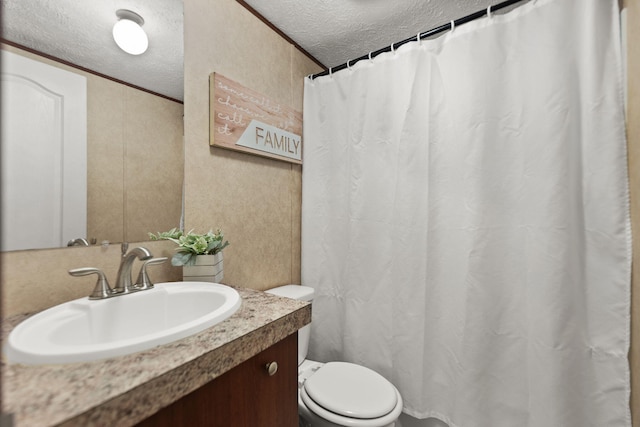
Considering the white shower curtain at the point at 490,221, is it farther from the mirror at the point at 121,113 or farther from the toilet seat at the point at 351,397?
the mirror at the point at 121,113

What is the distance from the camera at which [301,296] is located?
1.58 metres

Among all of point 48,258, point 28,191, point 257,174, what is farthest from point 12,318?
point 257,174

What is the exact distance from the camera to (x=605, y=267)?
3.47 ft

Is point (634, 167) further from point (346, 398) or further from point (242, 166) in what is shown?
point (242, 166)

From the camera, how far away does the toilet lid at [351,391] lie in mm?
1148

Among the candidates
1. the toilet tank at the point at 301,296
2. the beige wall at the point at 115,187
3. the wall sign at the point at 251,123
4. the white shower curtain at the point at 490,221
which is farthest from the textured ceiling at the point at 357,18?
the toilet tank at the point at 301,296

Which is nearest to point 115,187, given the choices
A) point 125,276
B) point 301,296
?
point 125,276

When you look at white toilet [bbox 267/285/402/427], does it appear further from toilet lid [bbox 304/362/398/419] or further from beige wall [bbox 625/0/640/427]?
beige wall [bbox 625/0/640/427]

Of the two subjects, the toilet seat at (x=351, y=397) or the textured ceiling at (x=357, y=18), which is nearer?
the toilet seat at (x=351, y=397)

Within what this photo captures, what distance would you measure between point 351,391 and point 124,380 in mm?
993

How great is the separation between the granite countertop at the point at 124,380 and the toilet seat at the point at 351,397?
2.05 ft

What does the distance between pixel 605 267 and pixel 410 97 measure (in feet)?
3.41

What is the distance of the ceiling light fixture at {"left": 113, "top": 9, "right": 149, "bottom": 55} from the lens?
1051 millimetres

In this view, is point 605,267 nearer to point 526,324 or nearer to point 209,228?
point 526,324
